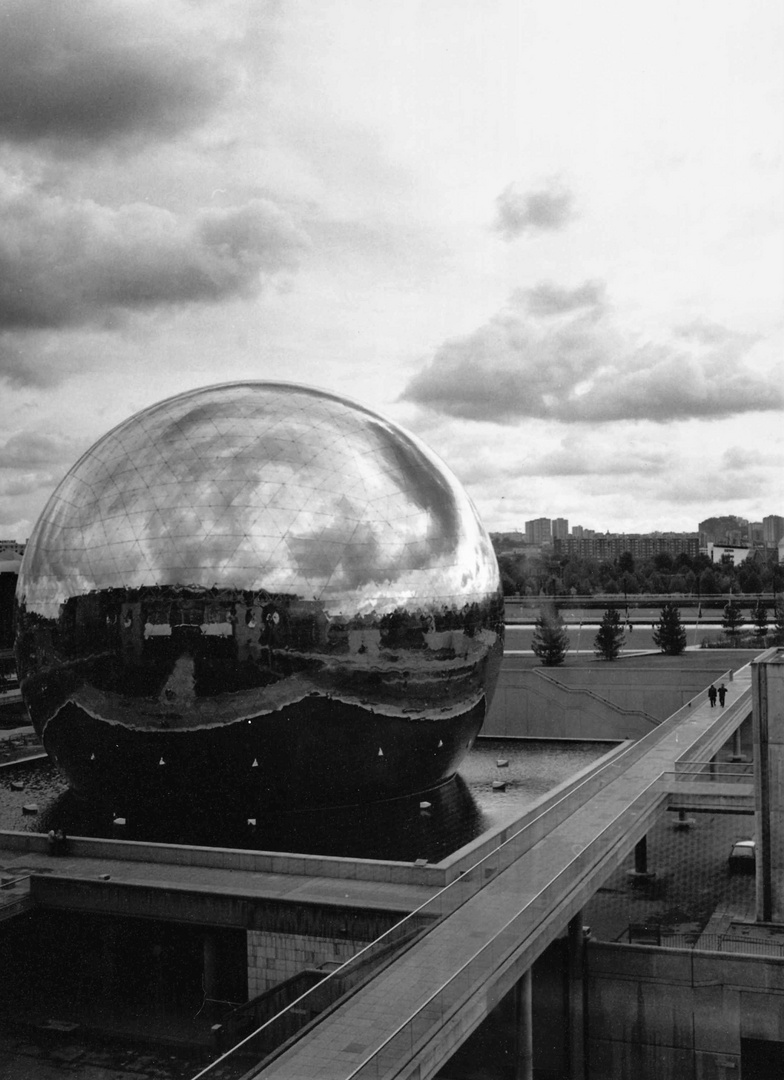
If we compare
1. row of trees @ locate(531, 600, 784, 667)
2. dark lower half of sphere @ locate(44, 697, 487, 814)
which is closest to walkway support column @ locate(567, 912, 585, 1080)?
dark lower half of sphere @ locate(44, 697, 487, 814)

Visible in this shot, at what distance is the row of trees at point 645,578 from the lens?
106062 millimetres

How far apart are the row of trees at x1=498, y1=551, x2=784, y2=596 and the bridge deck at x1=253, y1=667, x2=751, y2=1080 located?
87680mm

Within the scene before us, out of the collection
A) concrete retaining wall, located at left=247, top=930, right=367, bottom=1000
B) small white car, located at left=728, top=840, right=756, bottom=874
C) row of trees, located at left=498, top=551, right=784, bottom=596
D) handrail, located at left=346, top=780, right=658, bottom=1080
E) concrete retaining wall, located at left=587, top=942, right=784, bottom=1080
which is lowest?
concrete retaining wall, located at left=587, top=942, right=784, bottom=1080

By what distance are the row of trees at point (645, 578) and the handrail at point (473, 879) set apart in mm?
84802

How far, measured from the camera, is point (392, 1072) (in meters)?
8.61

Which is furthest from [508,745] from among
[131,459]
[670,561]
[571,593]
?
[670,561]

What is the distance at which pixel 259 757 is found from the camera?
17281mm

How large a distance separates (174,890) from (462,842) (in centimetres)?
457

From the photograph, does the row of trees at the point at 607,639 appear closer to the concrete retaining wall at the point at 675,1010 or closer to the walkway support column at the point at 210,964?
the concrete retaining wall at the point at 675,1010

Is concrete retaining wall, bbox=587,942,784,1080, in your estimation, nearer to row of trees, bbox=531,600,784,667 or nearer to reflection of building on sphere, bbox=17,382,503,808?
reflection of building on sphere, bbox=17,382,503,808

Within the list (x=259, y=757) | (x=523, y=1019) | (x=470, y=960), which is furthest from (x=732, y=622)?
(x=470, y=960)

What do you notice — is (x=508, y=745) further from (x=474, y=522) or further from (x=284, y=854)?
(x=284, y=854)

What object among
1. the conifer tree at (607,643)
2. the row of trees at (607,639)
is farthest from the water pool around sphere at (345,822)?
the conifer tree at (607,643)

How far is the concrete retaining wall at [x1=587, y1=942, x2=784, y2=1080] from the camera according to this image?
1463 centimetres
